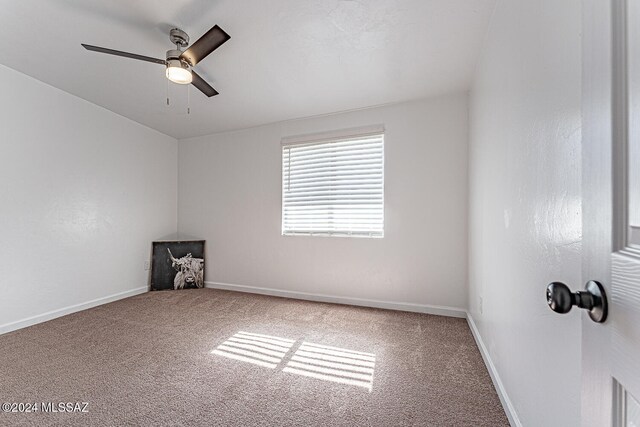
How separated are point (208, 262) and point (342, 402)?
315cm

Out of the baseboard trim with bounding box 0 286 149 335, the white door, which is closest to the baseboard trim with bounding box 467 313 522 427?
the white door

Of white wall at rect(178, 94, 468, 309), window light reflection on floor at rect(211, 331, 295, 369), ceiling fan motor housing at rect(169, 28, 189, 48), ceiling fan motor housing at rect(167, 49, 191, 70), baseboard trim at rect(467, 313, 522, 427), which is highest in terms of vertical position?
ceiling fan motor housing at rect(169, 28, 189, 48)

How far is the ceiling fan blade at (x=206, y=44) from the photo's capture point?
1.72m

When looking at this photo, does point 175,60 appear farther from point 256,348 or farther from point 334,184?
point 256,348

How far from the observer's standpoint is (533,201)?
115 cm

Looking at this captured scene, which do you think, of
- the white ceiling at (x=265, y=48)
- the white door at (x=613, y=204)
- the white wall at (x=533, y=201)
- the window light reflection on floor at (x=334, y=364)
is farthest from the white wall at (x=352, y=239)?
the white door at (x=613, y=204)

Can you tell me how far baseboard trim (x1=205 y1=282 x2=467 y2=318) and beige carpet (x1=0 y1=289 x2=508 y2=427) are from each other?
0.12 m

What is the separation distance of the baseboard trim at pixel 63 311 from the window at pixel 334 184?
7.47 feet

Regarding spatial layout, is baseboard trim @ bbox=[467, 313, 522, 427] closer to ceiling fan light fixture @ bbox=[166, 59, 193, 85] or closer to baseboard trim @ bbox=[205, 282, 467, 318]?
baseboard trim @ bbox=[205, 282, 467, 318]

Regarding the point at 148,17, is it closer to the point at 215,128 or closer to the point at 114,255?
the point at 215,128

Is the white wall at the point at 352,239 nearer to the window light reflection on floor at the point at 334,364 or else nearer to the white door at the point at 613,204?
the window light reflection on floor at the point at 334,364

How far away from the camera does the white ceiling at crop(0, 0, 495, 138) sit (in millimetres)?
1845

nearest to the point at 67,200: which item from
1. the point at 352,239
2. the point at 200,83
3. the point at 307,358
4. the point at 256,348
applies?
the point at 200,83

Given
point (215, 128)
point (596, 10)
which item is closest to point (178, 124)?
point (215, 128)
